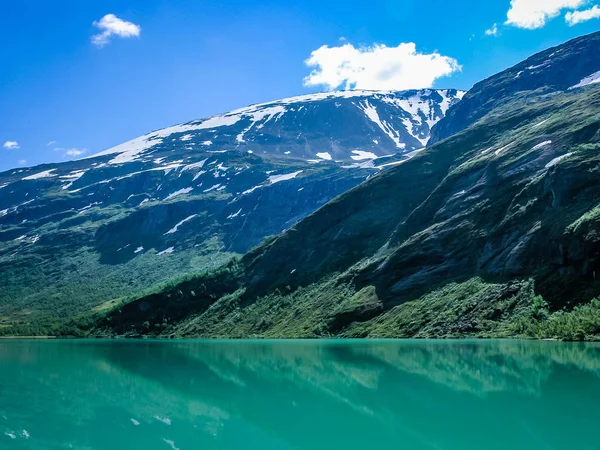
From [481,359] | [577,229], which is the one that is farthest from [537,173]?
[481,359]

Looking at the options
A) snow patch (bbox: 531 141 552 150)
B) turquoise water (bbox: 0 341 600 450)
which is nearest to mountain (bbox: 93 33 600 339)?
snow patch (bbox: 531 141 552 150)

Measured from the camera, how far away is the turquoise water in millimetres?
20875

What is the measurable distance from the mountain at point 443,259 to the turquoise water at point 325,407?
36984 millimetres

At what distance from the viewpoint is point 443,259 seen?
122188 millimetres

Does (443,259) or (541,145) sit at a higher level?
(541,145)

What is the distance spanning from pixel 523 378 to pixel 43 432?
1064 inches

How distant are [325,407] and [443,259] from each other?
326 ft

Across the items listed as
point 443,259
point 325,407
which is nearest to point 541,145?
point 443,259

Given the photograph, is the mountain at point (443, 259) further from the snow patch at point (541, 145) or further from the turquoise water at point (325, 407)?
the turquoise water at point (325, 407)

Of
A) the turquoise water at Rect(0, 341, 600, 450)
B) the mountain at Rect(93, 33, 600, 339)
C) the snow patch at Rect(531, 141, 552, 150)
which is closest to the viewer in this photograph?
the turquoise water at Rect(0, 341, 600, 450)

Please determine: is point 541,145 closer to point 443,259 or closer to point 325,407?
point 443,259

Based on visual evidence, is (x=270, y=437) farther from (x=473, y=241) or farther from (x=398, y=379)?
(x=473, y=241)

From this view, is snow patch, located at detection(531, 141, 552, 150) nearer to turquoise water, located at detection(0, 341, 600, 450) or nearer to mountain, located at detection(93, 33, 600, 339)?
mountain, located at detection(93, 33, 600, 339)

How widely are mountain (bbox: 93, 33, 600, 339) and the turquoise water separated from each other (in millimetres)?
36984
